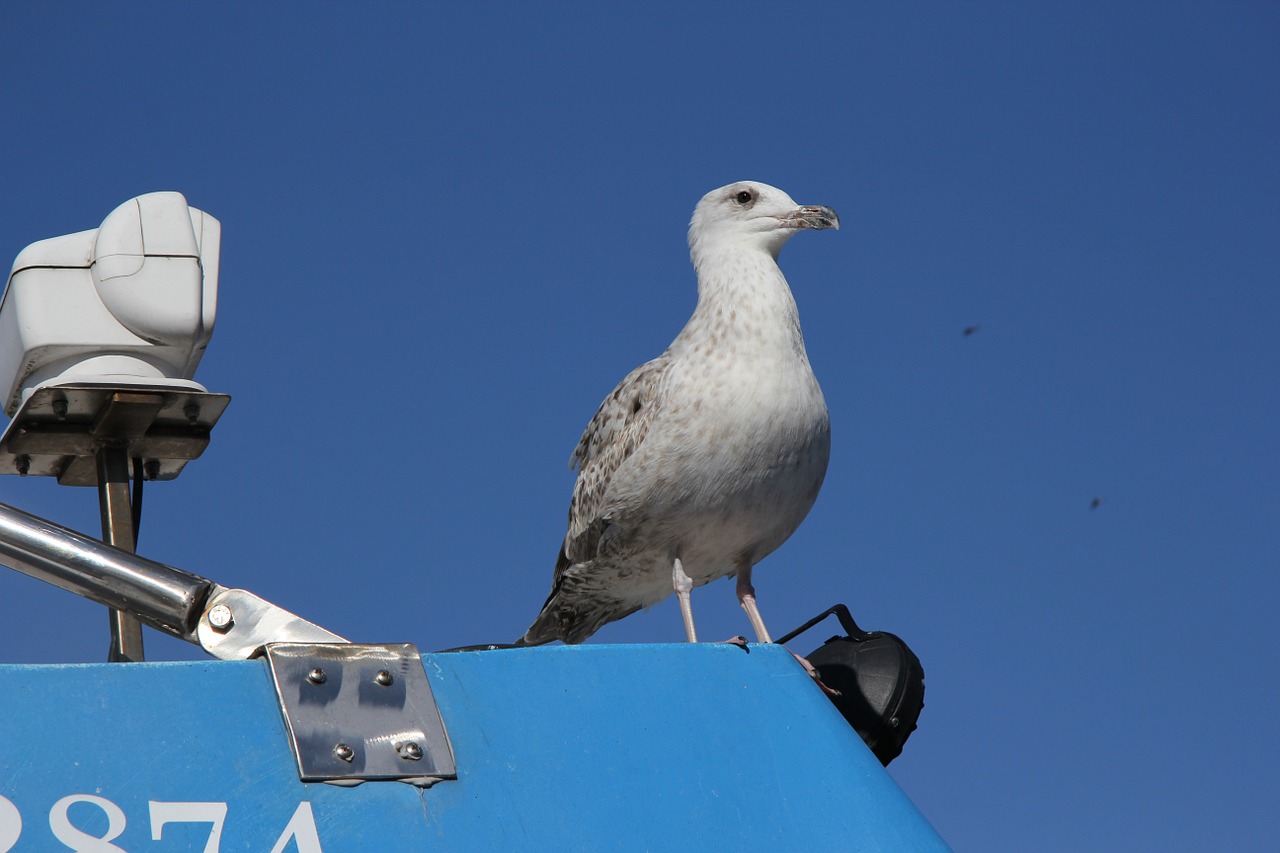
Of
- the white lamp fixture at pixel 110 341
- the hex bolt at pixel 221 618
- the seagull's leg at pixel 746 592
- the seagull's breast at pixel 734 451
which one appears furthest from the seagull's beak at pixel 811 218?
the hex bolt at pixel 221 618

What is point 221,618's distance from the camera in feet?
8.50

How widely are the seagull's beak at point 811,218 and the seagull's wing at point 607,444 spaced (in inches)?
33.6

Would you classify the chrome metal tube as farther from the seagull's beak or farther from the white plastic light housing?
the seagull's beak

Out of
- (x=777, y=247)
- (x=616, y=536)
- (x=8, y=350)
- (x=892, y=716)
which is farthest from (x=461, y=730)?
(x=777, y=247)

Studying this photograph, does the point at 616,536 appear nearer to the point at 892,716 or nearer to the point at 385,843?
the point at 892,716

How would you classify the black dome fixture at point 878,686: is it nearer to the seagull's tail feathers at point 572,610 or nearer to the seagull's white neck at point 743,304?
the seagull's white neck at point 743,304

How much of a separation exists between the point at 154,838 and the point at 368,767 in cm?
33

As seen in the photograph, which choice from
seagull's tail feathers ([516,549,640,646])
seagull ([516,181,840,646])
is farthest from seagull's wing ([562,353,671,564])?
seagull's tail feathers ([516,549,640,646])

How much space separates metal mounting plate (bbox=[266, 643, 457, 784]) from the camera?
7.63 feet

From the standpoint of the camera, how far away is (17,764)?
2.16 m

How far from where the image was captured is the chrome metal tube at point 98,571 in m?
2.47

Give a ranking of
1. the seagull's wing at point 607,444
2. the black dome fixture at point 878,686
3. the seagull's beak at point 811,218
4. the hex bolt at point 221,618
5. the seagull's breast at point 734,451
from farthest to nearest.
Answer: the seagull's beak at point 811,218 < the seagull's wing at point 607,444 < the seagull's breast at point 734,451 < the black dome fixture at point 878,686 < the hex bolt at point 221,618

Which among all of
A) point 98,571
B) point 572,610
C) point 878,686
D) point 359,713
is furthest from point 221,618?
point 572,610

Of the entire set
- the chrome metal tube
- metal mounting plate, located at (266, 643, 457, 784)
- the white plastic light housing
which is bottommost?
metal mounting plate, located at (266, 643, 457, 784)
